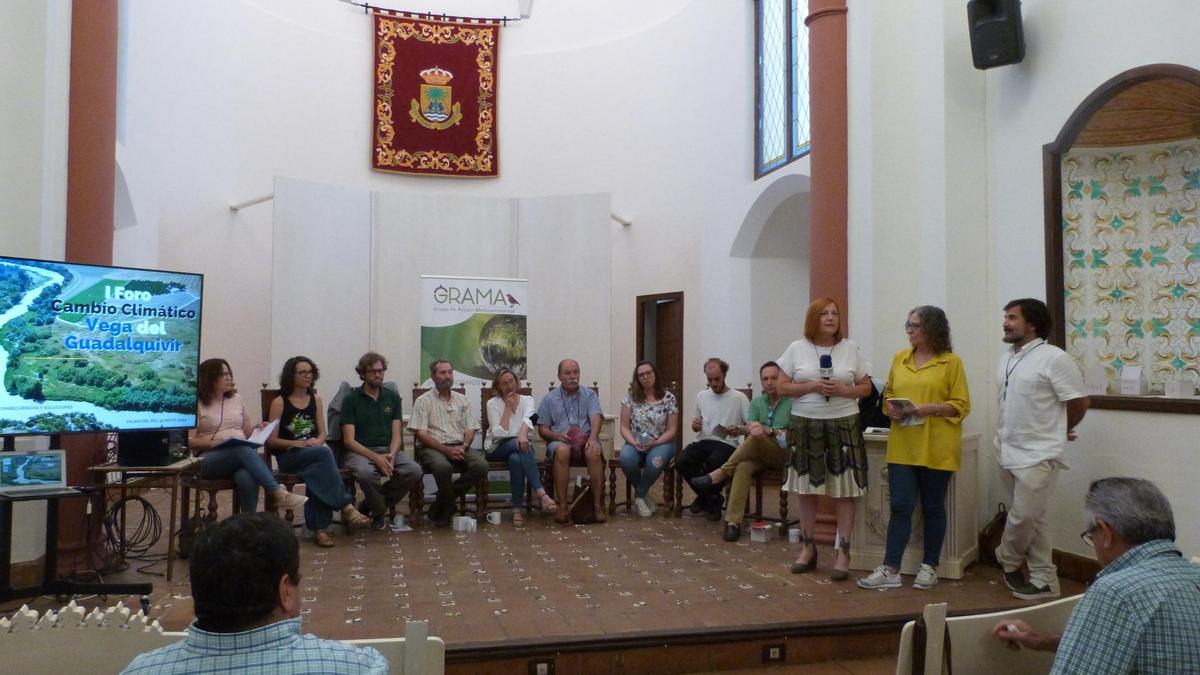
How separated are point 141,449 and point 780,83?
5.56 meters

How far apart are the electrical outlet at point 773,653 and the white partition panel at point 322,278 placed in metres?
5.50

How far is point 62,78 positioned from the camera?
13.0 ft

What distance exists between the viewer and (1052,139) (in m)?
4.31

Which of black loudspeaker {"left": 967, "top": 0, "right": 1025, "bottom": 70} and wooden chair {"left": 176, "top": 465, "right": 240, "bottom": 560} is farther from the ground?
black loudspeaker {"left": 967, "top": 0, "right": 1025, "bottom": 70}

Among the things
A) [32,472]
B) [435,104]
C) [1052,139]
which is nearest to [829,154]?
[1052,139]

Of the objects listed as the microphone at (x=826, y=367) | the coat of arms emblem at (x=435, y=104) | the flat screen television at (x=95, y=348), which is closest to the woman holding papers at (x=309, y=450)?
the flat screen television at (x=95, y=348)

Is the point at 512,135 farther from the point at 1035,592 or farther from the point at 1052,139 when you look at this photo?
the point at 1035,592

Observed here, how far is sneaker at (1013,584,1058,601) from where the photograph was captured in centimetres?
376

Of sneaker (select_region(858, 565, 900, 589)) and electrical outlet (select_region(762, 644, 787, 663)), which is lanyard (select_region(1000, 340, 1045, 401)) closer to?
sneaker (select_region(858, 565, 900, 589))

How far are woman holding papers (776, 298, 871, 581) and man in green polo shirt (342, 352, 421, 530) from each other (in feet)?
7.82

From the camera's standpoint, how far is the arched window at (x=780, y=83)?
706 cm

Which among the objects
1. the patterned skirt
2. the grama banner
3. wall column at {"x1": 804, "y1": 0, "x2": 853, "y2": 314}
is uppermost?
wall column at {"x1": 804, "y1": 0, "x2": 853, "y2": 314}

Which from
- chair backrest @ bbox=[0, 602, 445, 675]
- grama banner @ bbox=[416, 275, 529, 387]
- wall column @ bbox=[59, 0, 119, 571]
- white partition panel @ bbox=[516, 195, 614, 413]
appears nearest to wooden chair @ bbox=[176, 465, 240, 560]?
wall column @ bbox=[59, 0, 119, 571]

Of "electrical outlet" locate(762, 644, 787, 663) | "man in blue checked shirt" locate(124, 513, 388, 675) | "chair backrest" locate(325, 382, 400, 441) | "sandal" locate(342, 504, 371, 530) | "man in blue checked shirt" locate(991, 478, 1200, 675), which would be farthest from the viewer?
"chair backrest" locate(325, 382, 400, 441)
